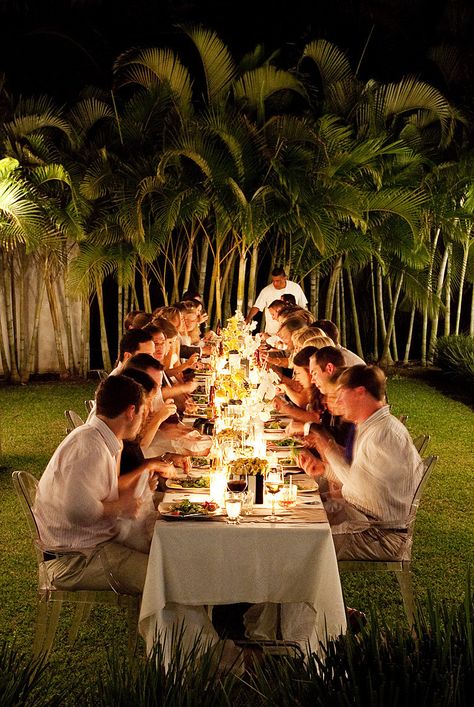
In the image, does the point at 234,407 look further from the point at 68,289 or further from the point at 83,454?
the point at 68,289

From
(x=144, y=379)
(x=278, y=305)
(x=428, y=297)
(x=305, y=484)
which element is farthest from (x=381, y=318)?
(x=305, y=484)

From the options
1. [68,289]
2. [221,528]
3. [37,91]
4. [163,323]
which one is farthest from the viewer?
[37,91]

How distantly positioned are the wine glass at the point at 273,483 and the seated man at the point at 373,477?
41 cm

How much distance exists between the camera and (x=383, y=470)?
482 cm

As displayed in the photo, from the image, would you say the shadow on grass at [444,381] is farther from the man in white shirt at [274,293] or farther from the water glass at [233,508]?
the water glass at [233,508]

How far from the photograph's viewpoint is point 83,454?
4.47m

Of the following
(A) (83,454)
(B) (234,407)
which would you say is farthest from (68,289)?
(A) (83,454)

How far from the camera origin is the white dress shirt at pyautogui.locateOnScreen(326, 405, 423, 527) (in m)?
4.80

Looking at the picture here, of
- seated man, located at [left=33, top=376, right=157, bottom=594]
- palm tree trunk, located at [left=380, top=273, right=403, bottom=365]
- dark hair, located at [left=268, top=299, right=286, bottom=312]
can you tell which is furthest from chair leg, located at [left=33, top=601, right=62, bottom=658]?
palm tree trunk, located at [left=380, top=273, right=403, bottom=365]

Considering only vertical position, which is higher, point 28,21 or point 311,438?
point 28,21

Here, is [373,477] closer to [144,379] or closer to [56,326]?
[144,379]

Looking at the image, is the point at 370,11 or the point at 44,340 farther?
the point at 370,11

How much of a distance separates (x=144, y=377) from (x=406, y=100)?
387 inches

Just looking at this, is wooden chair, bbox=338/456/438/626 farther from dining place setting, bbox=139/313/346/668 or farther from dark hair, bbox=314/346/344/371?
dark hair, bbox=314/346/344/371
